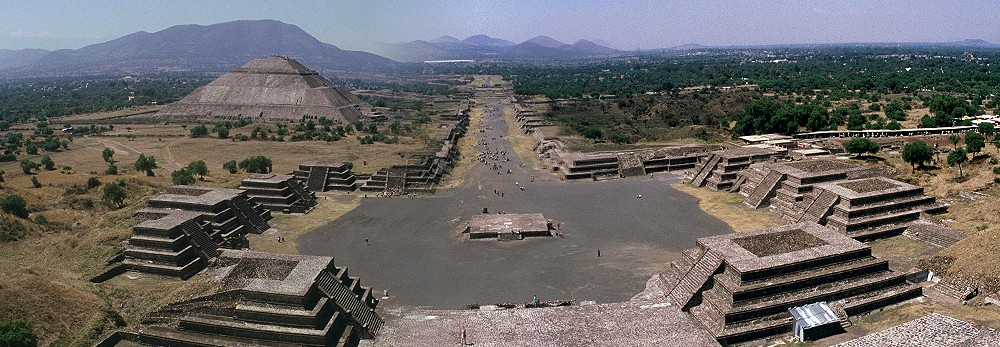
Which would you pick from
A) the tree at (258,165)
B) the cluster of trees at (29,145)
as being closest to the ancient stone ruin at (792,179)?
the tree at (258,165)

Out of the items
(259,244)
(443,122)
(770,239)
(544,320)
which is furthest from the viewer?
(443,122)

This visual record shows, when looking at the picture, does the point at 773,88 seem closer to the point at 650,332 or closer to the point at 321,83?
the point at 321,83

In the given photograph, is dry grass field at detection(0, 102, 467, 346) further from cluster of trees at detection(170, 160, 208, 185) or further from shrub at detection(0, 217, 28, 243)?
cluster of trees at detection(170, 160, 208, 185)

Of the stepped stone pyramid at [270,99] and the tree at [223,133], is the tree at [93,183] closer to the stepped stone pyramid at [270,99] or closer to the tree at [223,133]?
the tree at [223,133]

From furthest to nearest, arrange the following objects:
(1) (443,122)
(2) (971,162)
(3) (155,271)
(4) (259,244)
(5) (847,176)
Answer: (1) (443,122) → (2) (971,162) → (5) (847,176) → (4) (259,244) → (3) (155,271)

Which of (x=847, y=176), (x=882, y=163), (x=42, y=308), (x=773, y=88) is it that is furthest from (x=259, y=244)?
(x=773, y=88)

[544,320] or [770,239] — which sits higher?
[770,239]
